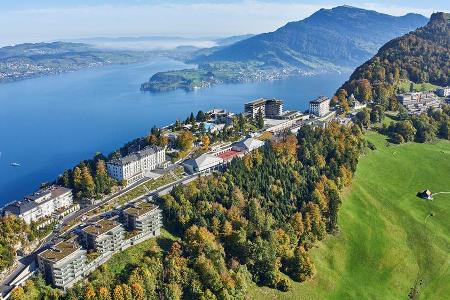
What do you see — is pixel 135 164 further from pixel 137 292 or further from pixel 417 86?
pixel 417 86

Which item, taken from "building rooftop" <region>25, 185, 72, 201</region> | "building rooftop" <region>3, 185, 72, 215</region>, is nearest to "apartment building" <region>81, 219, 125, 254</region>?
"building rooftop" <region>3, 185, 72, 215</region>

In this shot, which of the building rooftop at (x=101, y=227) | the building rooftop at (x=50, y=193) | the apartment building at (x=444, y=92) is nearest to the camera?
the building rooftop at (x=101, y=227)

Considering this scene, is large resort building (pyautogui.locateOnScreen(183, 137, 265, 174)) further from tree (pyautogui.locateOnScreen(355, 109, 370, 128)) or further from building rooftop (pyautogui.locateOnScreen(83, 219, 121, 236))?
tree (pyautogui.locateOnScreen(355, 109, 370, 128))

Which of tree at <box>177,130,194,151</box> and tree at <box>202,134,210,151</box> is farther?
tree at <box>202,134,210,151</box>

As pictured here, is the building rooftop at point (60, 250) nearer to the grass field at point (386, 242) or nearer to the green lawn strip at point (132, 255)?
the green lawn strip at point (132, 255)

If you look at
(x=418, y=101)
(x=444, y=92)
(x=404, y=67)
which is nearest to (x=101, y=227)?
(x=418, y=101)

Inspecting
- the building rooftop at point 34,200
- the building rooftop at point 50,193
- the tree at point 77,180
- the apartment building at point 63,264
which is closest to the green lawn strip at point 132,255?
the apartment building at point 63,264

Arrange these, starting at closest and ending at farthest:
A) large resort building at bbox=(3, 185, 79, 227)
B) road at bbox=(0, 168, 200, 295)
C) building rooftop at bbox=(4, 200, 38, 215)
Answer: road at bbox=(0, 168, 200, 295)
building rooftop at bbox=(4, 200, 38, 215)
large resort building at bbox=(3, 185, 79, 227)
